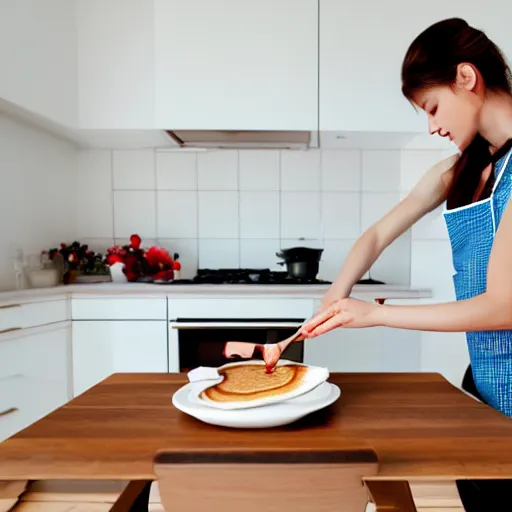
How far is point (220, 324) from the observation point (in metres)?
2.16

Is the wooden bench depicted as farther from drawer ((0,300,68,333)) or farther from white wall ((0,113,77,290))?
white wall ((0,113,77,290))

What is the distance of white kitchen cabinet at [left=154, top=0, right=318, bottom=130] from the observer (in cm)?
222

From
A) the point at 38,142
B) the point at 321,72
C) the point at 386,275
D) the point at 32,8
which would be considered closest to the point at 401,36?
the point at 321,72

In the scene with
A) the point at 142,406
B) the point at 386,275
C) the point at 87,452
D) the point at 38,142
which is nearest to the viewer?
the point at 87,452

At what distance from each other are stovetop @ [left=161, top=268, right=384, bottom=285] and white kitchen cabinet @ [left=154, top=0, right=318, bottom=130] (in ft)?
2.39

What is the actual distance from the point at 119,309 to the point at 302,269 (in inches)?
34.7

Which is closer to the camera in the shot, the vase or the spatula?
the spatula

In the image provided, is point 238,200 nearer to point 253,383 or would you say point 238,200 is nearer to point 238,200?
point 238,200

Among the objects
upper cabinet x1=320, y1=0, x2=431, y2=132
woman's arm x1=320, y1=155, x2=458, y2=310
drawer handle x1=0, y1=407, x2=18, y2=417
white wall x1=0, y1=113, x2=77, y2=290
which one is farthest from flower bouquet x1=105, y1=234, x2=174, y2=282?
woman's arm x1=320, y1=155, x2=458, y2=310

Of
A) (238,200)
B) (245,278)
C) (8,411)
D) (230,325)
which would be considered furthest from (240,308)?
(8,411)

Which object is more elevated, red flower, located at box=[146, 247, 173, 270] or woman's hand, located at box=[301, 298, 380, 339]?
red flower, located at box=[146, 247, 173, 270]

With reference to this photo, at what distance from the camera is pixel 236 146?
254 cm

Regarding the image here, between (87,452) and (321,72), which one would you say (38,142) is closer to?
(321,72)

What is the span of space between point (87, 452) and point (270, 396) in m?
0.27
